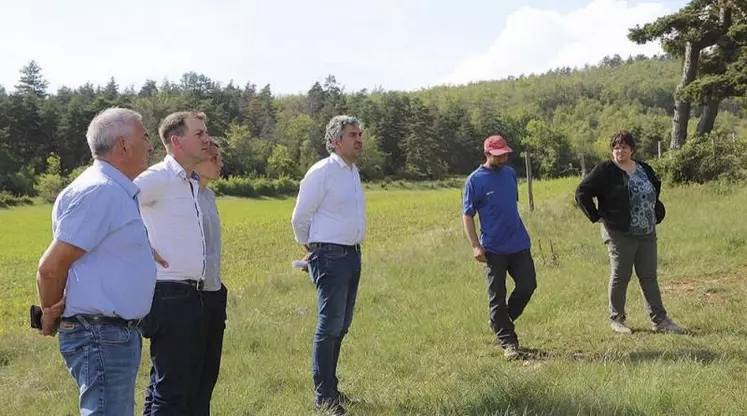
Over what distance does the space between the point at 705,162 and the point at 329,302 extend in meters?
15.7

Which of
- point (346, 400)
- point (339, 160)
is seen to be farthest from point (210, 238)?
point (346, 400)

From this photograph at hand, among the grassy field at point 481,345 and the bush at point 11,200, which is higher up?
the grassy field at point 481,345

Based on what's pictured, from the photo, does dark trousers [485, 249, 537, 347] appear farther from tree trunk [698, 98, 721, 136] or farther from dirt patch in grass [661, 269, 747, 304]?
tree trunk [698, 98, 721, 136]

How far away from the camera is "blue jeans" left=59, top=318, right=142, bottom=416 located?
253cm

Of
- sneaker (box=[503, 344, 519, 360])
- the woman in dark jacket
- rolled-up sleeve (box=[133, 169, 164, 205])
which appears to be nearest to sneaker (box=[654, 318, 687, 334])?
the woman in dark jacket

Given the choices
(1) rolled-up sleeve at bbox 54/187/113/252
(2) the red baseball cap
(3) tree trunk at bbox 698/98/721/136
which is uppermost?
(3) tree trunk at bbox 698/98/721/136

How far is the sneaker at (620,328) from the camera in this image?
17.8 ft

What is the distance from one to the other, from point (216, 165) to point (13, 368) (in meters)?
4.71

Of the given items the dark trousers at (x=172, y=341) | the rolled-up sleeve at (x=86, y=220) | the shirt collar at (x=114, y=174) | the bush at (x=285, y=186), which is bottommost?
the bush at (x=285, y=186)

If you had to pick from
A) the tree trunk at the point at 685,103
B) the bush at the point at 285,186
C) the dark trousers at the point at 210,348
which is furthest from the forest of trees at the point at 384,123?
the dark trousers at the point at 210,348

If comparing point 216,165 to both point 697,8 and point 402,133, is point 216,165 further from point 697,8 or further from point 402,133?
point 402,133

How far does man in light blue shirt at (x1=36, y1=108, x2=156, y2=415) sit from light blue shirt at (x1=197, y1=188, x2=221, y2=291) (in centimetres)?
86

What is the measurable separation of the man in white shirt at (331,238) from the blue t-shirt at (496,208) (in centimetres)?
143

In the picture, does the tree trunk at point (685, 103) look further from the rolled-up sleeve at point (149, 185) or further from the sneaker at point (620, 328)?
the rolled-up sleeve at point (149, 185)
